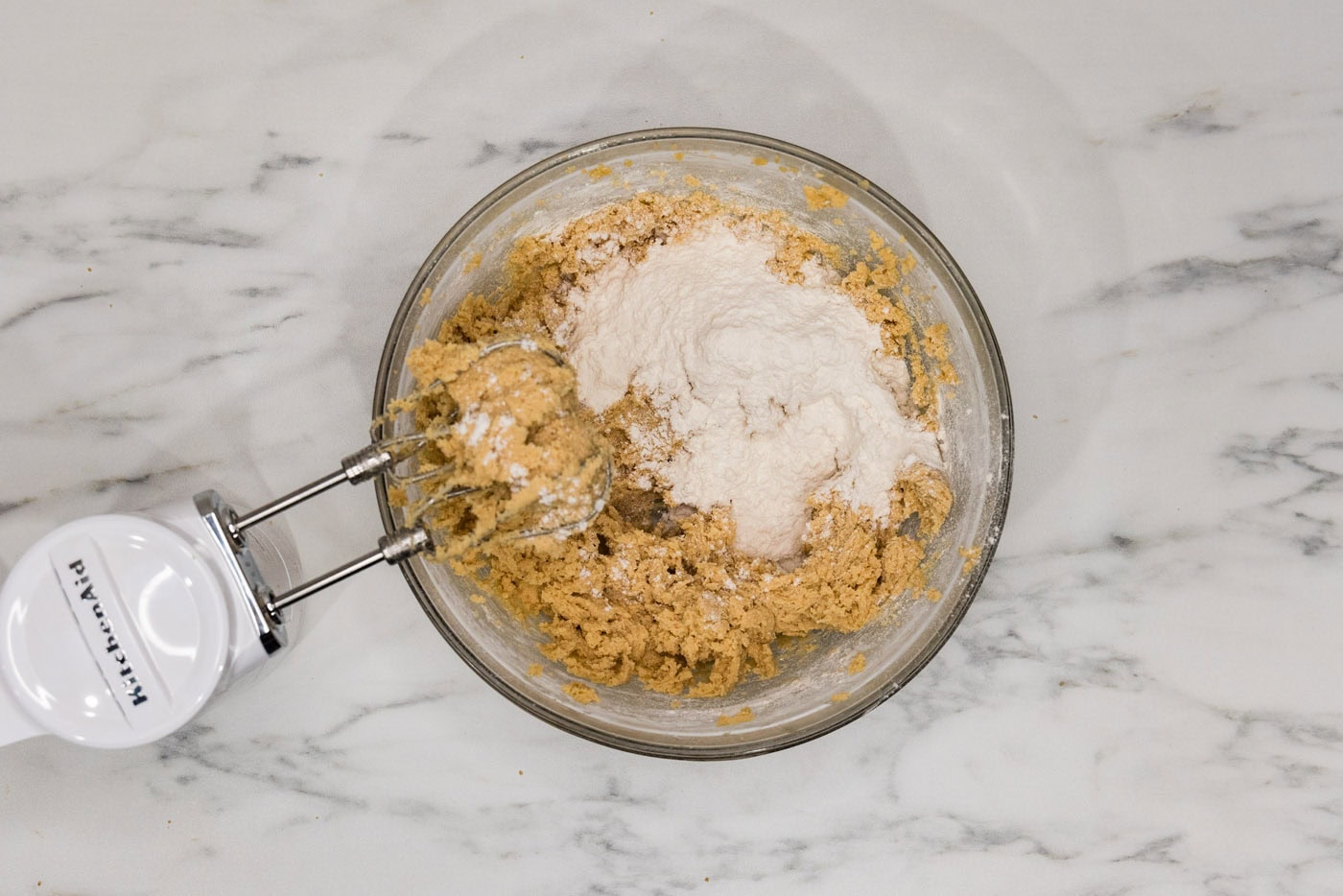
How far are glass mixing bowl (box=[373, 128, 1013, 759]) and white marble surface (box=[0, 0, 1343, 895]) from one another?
178mm

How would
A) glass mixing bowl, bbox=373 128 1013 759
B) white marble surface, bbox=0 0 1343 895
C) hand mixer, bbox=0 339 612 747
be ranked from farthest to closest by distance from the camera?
white marble surface, bbox=0 0 1343 895, glass mixing bowl, bbox=373 128 1013 759, hand mixer, bbox=0 339 612 747

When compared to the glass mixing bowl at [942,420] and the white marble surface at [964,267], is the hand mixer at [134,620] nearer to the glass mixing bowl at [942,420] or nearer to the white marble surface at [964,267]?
the glass mixing bowl at [942,420]

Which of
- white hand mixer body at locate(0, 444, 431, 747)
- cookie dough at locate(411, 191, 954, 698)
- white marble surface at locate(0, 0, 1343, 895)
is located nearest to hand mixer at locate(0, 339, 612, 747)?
white hand mixer body at locate(0, 444, 431, 747)

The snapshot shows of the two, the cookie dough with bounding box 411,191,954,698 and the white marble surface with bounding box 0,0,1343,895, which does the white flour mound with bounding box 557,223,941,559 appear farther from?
the white marble surface with bounding box 0,0,1343,895

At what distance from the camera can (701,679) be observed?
142 cm

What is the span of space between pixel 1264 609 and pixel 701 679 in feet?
3.43

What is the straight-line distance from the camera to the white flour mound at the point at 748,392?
4.42 feet

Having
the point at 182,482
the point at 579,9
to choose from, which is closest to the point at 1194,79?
the point at 579,9

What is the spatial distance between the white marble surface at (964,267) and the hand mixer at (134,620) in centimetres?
33

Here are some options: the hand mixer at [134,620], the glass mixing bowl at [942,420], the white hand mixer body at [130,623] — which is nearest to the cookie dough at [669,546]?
the glass mixing bowl at [942,420]

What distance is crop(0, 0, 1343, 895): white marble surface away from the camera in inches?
60.2

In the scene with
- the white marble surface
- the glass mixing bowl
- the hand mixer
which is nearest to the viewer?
the hand mixer

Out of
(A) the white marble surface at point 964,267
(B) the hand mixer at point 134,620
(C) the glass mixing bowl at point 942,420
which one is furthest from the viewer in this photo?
(A) the white marble surface at point 964,267

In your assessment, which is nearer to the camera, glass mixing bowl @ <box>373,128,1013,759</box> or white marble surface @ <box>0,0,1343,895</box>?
glass mixing bowl @ <box>373,128,1013,759</box>
